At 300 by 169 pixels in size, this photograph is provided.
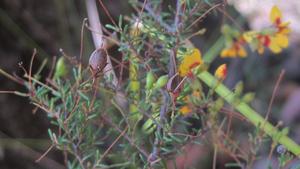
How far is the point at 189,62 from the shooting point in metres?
0.74

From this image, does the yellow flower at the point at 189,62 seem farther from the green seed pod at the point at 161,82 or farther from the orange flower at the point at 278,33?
the orange flower at the point at 278,33

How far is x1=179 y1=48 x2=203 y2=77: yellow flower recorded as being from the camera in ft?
2.41

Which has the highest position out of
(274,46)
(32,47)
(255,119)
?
(32,47)

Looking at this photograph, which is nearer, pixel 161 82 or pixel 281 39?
pixel 161 82

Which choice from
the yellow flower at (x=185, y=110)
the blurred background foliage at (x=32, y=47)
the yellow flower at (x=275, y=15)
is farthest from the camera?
the blurred background foliage at (x=32, y=47)

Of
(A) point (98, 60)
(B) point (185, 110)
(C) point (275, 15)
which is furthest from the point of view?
(C) point (275, 15)

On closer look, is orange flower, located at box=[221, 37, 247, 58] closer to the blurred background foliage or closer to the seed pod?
the seed pod

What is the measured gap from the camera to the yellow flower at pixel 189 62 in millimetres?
734

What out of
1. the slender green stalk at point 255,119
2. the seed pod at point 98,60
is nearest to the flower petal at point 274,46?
the slender green stalk at point 255,119

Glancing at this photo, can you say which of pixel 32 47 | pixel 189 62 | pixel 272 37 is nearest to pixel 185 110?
pixel 189 62

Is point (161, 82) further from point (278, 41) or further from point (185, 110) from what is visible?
point (278, 41)

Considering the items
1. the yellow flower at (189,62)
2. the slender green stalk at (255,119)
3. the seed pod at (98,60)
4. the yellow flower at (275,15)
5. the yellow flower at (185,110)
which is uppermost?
the seed pod at (98,60)

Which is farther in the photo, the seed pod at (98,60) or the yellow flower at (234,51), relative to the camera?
the yellow flower at (234,51)

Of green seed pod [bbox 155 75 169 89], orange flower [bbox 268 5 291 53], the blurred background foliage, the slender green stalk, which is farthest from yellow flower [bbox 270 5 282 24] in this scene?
the blurred background foliage
